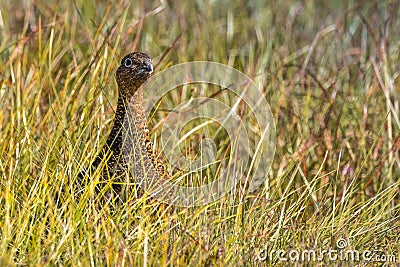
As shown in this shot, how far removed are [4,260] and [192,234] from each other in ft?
2.29

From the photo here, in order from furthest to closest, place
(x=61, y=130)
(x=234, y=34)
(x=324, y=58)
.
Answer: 1. (x=234, y=34)
2. (x=324, y=58)
3. (x=61, y=130)

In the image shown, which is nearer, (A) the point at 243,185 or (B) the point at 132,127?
(B) the point at 132,127

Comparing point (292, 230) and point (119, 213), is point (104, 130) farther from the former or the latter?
point (292, 230)

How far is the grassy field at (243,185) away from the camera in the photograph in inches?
117

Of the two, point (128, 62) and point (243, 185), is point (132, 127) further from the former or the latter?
point (243, 185)

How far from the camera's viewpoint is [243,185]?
3902 mm

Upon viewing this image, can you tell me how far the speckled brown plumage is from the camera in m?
3.28

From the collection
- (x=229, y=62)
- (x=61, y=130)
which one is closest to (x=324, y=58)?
(x=229, y=62)

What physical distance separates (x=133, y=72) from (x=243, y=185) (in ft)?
2.86

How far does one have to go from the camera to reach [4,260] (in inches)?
105

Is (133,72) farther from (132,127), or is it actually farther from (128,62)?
(132,127)

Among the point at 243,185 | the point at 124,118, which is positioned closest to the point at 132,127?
the point at 124,118

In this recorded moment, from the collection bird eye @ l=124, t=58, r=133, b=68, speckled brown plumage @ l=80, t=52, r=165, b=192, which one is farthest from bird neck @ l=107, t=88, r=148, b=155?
bird eye @ l=124, t=58, r=133, b=68

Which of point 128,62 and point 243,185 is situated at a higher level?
point 128,62
